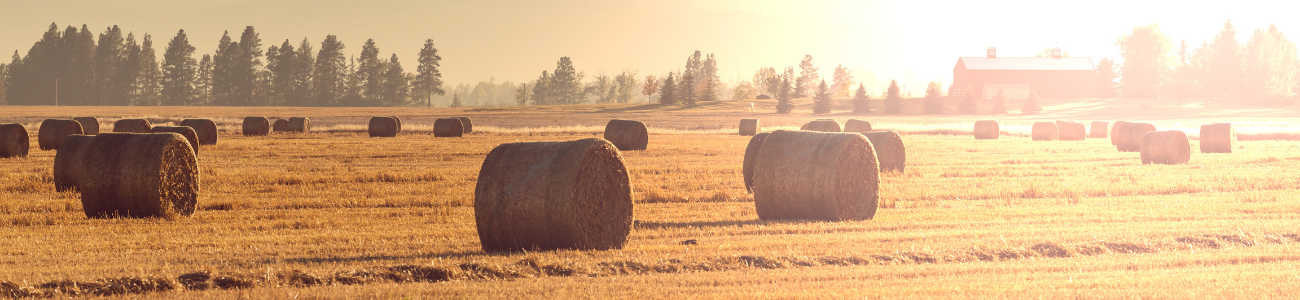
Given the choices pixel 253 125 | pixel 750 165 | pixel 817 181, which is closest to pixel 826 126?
pixel 253 125

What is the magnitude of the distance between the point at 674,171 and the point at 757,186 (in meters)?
10.9

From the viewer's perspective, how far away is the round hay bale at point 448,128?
180 feet

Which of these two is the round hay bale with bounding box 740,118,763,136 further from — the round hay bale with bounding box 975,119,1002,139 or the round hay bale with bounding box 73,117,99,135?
the round hay bale with bounding box 73,117,99,135

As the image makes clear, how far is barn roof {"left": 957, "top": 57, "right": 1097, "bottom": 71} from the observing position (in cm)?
13888

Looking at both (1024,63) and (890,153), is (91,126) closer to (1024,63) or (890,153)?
(890,153)

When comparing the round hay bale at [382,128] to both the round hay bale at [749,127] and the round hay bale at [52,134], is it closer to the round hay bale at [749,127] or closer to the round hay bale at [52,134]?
the round hay bale at [52,134]

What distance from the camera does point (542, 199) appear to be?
545 inches

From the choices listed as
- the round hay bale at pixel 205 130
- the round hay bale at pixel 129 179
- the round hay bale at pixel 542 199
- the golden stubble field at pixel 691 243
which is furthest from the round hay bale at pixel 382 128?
the round hay bale at pixel 542 199

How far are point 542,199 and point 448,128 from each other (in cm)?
4195

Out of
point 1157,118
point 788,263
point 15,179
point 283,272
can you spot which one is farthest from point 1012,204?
point 1157,118

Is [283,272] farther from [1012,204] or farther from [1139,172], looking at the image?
[1139,172]

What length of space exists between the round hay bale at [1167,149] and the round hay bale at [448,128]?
97.0 feet

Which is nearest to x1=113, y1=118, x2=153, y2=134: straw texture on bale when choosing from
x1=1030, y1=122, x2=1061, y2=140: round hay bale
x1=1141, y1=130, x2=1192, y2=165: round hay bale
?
x1=1141, y1=130, x2=1192, y2=165: round hay bale

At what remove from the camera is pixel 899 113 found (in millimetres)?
121938
